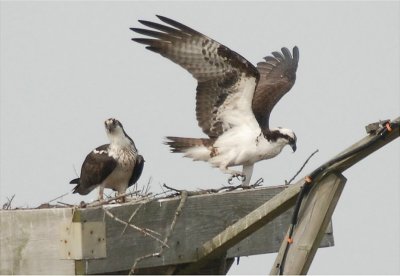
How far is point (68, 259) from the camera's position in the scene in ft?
13.3

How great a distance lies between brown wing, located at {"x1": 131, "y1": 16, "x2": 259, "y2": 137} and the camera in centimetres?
710

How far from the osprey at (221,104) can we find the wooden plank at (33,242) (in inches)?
114

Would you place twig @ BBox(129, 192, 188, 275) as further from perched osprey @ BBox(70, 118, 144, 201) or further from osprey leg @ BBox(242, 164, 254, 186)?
osprey leg @ BBox(242, 164, 254, 186)

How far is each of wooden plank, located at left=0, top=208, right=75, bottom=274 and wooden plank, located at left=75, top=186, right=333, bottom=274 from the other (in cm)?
13

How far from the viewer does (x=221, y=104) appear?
7688 mm

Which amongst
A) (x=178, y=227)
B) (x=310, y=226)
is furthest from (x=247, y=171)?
(x=310, y=226)

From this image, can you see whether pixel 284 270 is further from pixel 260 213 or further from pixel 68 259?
pixel 68 259

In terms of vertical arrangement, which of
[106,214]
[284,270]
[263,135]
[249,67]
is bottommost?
[284,270]

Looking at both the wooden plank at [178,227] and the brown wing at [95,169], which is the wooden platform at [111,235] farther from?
the brown wing at [95,169]

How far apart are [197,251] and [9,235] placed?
2.87ft

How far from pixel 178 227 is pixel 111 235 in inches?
16.6

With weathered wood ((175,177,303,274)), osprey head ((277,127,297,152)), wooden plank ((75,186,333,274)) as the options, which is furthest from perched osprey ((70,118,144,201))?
weathered wood ((175,177,303,274))

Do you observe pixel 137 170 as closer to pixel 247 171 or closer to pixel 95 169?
pixel 95 169

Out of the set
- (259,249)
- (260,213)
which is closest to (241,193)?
(259,249)
